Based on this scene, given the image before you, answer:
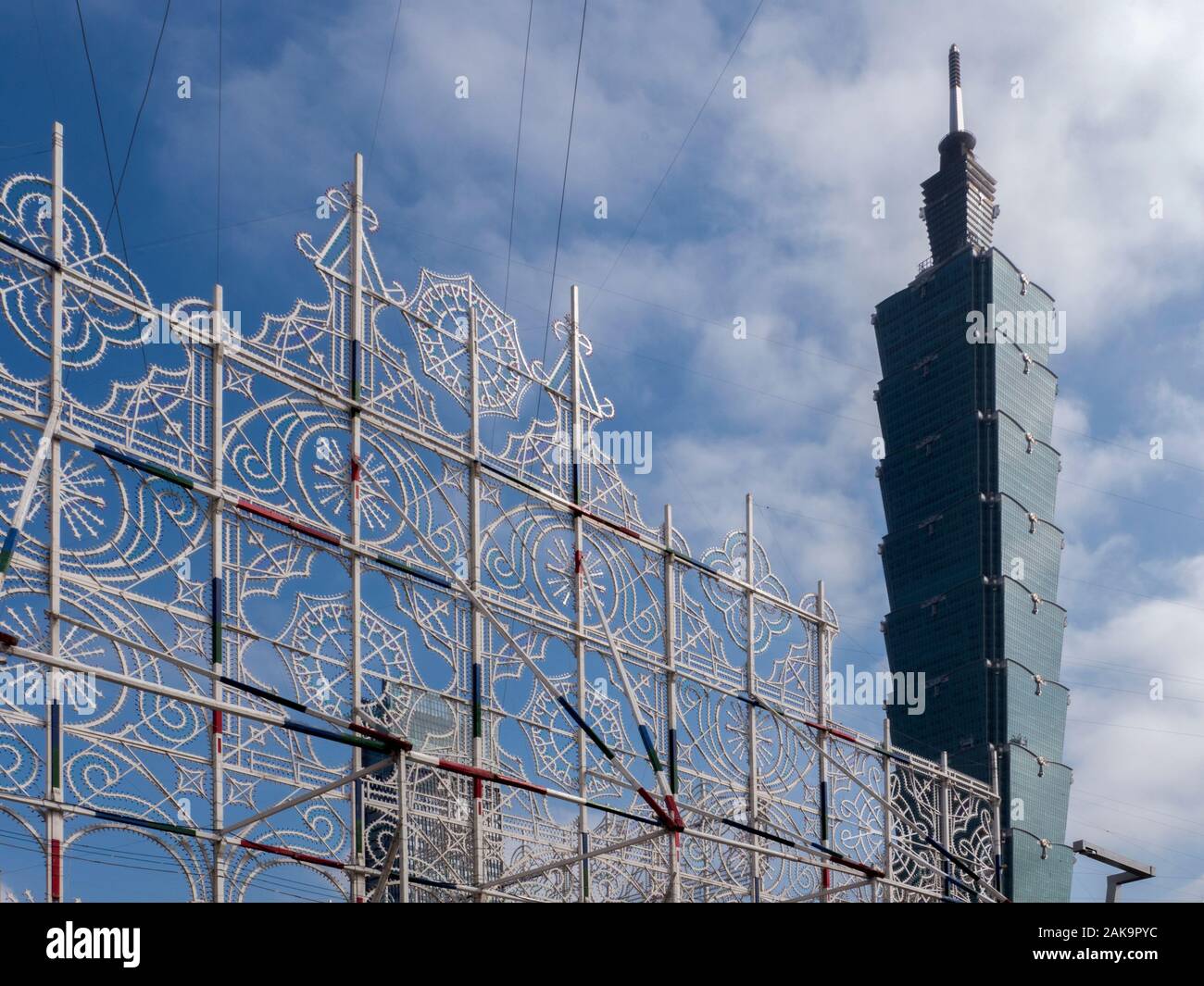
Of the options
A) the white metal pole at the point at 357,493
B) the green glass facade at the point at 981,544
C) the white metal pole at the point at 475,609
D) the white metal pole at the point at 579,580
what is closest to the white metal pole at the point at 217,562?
the white metal pole at the point at 357,493

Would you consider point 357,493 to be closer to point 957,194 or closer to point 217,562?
point 217,562

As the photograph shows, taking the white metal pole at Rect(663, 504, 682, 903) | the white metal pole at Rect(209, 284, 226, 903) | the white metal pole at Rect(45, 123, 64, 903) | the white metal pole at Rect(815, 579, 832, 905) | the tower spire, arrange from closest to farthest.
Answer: the white metal pole at Rect(45, 123, 64, 903)
the white metal pole at Rect(209, 284, 226, 903)
the white metal pole at Rect(663, 504, 682, 903)
the white metal pole at Rect(815, 579, 832, 905)
the tower spire

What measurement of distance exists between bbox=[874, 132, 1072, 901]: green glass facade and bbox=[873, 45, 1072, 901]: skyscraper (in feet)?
0.36

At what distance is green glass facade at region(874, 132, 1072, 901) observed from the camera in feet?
345

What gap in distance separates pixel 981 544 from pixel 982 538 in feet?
1.51

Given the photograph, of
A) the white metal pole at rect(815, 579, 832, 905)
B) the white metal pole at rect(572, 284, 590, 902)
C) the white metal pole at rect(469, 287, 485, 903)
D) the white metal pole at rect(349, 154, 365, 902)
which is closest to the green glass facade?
the white metal pole at rect(815, 579, 832, 905)

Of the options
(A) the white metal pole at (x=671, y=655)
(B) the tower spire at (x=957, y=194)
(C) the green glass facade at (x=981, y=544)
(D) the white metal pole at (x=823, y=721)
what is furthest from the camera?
(B) the tower spire at (x=957, y=194)

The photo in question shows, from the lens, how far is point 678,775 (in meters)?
25.8

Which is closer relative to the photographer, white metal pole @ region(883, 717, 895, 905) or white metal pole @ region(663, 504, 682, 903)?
white metal pole @ region(663, 504, 682, 903)

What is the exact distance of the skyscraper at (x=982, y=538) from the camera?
345 ft

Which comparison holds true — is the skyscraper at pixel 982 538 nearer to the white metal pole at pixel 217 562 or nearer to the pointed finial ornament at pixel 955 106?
the pointed finial ornament at pixel 955 106

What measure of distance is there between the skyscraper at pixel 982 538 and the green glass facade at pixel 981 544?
0.36 ft

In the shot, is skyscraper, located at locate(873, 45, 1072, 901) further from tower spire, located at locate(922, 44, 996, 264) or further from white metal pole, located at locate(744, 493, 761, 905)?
white metal pole, located at locate(744, 493, 761, 905)
